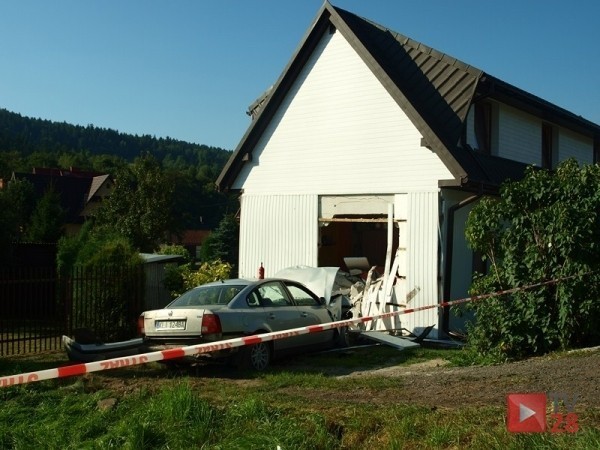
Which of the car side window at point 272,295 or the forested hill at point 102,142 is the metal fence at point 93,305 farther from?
the forested hill at point 102,142

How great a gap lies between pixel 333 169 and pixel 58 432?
11.4m

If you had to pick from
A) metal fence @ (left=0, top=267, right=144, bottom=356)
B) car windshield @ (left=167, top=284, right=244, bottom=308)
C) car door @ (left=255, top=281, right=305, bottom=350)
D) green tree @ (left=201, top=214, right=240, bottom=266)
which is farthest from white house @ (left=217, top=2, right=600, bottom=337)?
green tree @ (left=201, top=214, right=240, bottom=266)

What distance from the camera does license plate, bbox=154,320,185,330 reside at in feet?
35.6

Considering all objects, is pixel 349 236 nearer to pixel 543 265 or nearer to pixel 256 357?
pixel 543 265

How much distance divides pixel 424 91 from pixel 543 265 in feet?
23.5

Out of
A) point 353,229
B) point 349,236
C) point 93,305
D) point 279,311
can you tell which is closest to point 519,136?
point 353,229

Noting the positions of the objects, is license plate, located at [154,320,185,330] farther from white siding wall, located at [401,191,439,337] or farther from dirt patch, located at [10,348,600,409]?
white siding wall, located at [401,191,439,337]

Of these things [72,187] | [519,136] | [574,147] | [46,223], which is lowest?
[46,223]

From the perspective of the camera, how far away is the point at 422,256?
16.0m

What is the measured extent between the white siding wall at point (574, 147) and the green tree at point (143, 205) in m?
21.5

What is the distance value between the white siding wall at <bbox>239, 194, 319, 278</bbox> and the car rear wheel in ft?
22.2

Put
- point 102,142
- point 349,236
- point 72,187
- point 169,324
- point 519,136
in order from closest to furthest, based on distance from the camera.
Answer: point 169,324 → point 519,136 → point 349,236 → point 72,187 → point 102,142

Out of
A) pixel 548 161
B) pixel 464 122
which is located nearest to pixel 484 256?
pixel 464 122

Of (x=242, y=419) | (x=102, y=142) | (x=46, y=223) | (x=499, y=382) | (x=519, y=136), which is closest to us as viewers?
(x=242, y=419)
